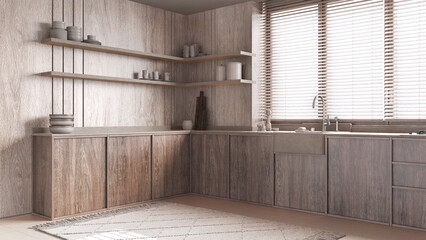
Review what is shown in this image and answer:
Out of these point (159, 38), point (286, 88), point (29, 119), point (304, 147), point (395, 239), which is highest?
point (159, 38)

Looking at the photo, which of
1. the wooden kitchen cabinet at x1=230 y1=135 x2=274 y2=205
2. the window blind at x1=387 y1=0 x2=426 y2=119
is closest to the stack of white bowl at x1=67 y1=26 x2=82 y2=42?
the wooden kitchen cabinet at x1=230 y1=135 x2=274 y2=205

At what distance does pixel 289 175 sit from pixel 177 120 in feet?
6.77

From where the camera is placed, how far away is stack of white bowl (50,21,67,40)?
436 centimetres

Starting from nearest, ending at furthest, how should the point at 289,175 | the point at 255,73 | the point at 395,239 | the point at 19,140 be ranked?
the point at 395,239
the point at 19,140
the point at 289,175
the point at 255,73

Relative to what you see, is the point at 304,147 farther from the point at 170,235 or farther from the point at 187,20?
the point at 187,20

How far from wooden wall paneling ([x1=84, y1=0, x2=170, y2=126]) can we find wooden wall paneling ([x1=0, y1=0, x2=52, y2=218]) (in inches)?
21.5

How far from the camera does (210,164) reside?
5.22m

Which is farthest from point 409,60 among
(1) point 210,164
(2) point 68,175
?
(2) point 68,175

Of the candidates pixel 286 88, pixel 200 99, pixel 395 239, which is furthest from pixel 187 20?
pixel 395 239

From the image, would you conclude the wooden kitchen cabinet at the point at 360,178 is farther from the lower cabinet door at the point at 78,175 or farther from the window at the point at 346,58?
the lower cabinet door at the point at 78,175

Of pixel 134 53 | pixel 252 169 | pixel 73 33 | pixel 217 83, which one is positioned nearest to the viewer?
pixel 73 33

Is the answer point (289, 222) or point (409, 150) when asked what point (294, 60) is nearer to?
point (409, 150)

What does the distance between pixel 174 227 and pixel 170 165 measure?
60.6 inches

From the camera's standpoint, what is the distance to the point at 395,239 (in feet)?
11.0
